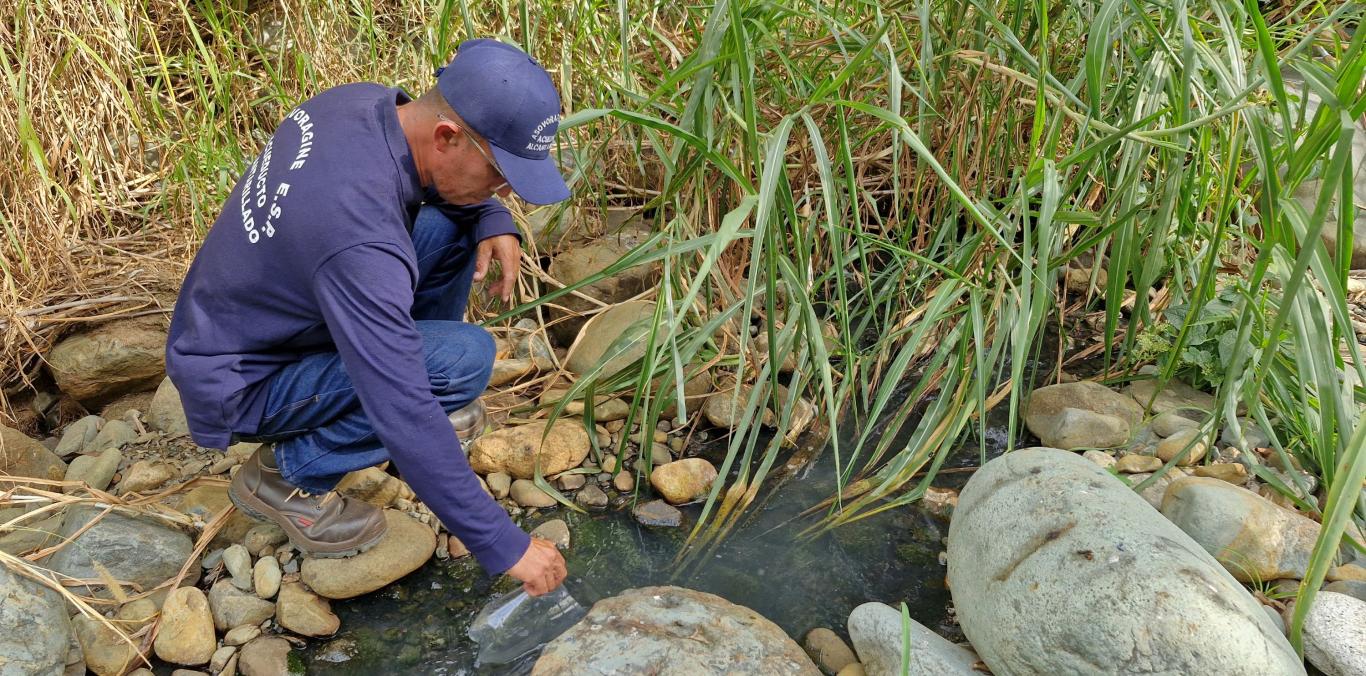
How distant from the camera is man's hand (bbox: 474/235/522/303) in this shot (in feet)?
6.97

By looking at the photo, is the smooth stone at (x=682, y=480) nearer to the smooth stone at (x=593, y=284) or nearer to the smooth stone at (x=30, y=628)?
the smooth stone at (x=593, y=284)

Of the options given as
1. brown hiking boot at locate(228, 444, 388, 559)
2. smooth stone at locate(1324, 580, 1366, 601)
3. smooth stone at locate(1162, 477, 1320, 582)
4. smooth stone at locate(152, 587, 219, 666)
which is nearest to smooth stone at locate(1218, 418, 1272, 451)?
smooth stone at locate(1162, 477, 1320, 582)

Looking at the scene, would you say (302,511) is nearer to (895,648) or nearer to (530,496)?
(530,496)

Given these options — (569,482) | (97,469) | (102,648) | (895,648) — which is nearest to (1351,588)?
(895,648)

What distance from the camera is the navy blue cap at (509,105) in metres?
1.49

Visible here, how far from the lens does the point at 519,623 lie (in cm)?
187

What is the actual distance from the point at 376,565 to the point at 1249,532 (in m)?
1.65

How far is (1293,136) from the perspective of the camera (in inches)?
65.7

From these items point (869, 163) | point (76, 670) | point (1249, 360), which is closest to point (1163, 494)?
point (1249, 360)

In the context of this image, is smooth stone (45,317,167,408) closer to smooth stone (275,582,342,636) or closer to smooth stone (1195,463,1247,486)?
smooth stone (275,582,342,636)

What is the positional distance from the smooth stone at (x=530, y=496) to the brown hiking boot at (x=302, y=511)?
0.35 meters

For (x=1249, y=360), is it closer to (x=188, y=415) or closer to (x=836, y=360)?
(x=836, y=360)

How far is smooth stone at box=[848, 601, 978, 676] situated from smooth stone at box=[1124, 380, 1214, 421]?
3.14ft

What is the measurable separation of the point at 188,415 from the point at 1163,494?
1884 millimetres
